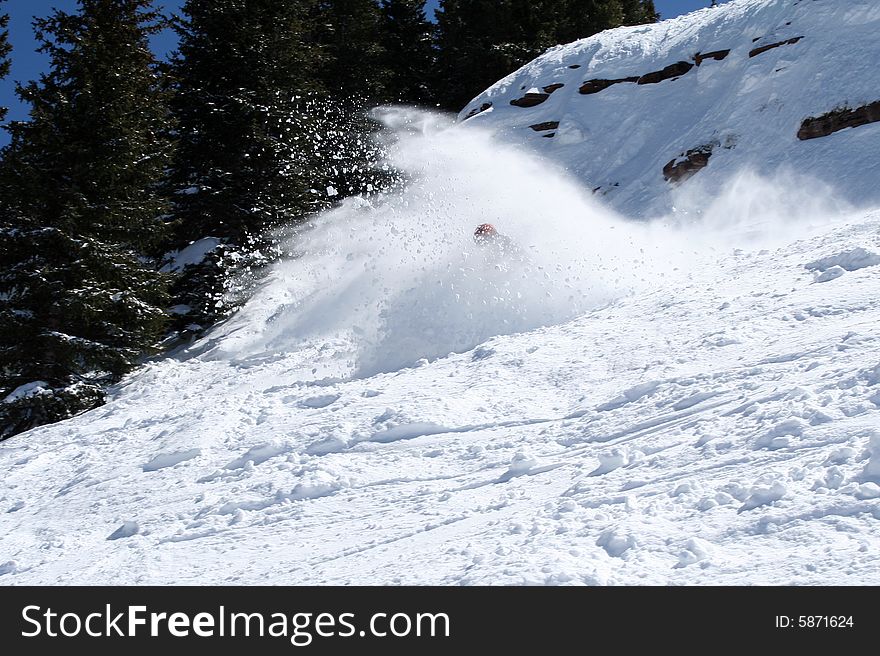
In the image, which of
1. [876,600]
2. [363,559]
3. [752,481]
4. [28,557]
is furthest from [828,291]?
[28,557]

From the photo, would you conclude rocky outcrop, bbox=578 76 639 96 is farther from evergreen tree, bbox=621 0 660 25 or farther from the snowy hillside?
evergreen tree, bbox=621 0 660 25

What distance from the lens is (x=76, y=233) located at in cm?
1293

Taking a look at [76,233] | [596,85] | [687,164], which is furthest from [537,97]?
[76,233]

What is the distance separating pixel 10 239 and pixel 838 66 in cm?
1731

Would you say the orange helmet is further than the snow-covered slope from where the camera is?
No

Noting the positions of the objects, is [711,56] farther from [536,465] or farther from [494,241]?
[536,465]

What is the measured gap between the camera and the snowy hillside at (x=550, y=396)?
4773 millimetres

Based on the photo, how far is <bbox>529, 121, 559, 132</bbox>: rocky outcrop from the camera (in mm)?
22250

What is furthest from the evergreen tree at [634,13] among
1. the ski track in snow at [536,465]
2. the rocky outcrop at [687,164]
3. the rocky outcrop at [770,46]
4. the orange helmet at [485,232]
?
the ski track in snow at [536,465]

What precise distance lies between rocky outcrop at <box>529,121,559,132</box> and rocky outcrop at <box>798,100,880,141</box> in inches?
326

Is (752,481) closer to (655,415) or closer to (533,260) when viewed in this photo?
(655,415)

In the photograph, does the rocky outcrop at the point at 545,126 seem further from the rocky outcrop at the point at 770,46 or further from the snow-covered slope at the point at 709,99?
the rocky outcrop at the point at 770,46

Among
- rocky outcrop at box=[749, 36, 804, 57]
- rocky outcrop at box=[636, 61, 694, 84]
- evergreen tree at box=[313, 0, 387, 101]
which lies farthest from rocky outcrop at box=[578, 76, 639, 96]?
evergreen tree at box=[313, 0, 387, 101]

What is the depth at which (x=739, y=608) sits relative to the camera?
367 centimetres
